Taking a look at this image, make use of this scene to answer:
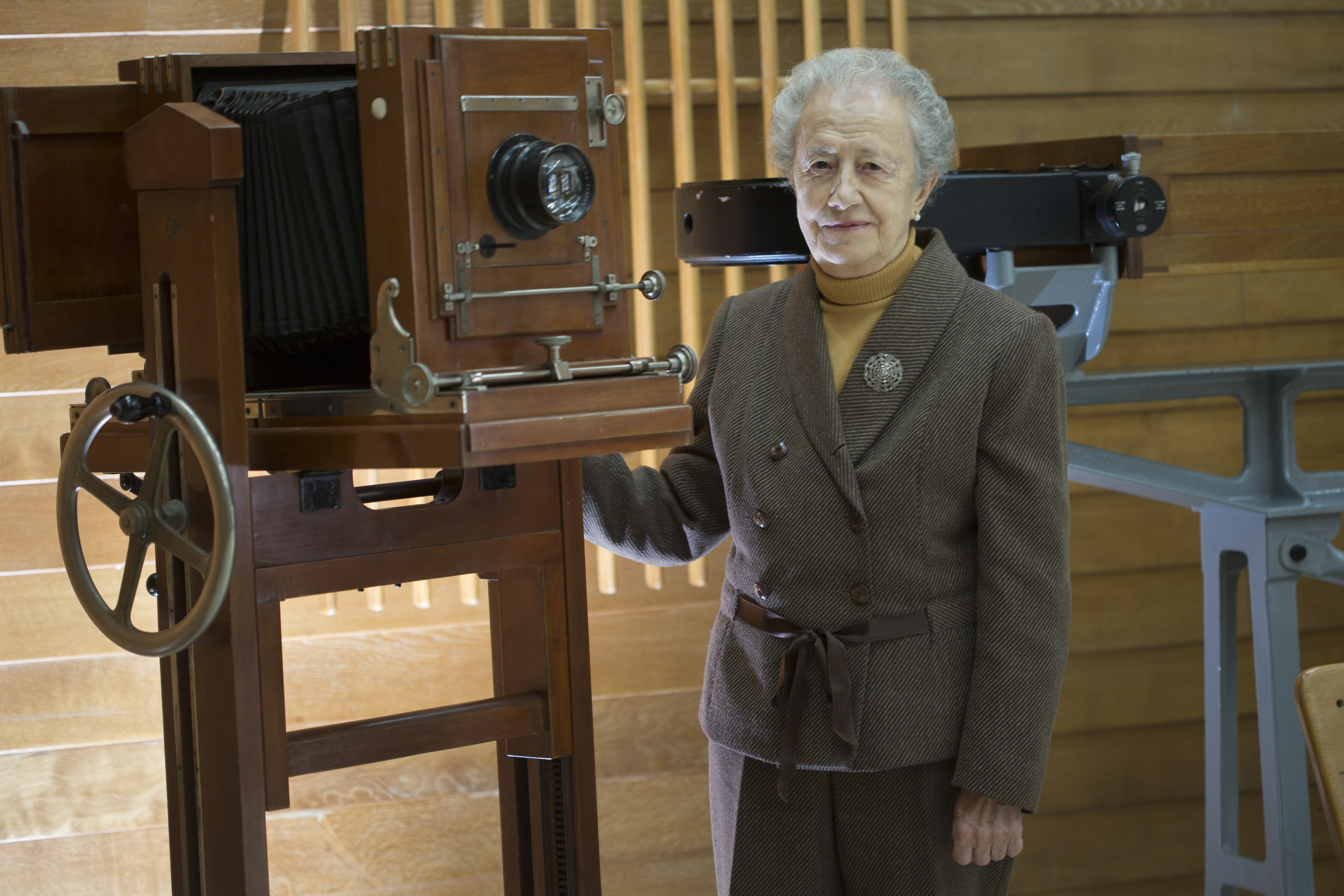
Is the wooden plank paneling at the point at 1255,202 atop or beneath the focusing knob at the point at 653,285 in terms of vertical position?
atop

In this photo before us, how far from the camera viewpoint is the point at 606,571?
2.43m

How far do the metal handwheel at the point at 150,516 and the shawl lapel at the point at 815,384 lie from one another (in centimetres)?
60

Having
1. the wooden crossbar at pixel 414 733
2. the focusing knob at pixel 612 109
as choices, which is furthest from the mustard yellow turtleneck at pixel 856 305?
the wooden crossbar at pixel 414 733

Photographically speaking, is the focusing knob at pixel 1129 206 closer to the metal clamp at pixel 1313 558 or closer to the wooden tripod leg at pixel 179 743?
the metal clamp at pixel 1313 558

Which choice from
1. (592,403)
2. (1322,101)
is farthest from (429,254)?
(1322,101)

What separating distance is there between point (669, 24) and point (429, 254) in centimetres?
143

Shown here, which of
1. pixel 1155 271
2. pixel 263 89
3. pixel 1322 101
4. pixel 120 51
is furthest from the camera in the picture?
pixel 1322 101

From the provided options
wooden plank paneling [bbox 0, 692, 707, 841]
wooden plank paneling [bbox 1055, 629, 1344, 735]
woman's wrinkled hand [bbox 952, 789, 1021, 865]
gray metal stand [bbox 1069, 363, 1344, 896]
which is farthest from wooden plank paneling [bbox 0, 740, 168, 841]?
wooden plank paneling [bbox 1055, 629, 1344, 735]

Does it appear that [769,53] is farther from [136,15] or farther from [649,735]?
[649,735]

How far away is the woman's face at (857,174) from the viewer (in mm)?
1409

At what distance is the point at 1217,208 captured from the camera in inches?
80.5

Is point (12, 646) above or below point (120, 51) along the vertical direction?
below

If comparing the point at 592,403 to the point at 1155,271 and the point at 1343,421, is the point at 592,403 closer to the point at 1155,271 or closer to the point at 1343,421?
the point at 1155,271

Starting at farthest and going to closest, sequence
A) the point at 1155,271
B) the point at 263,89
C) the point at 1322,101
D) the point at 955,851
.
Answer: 1. the point at 1322,101
2. the point at 1155,271
3. the point at 955,851
4. the point at 263,89
